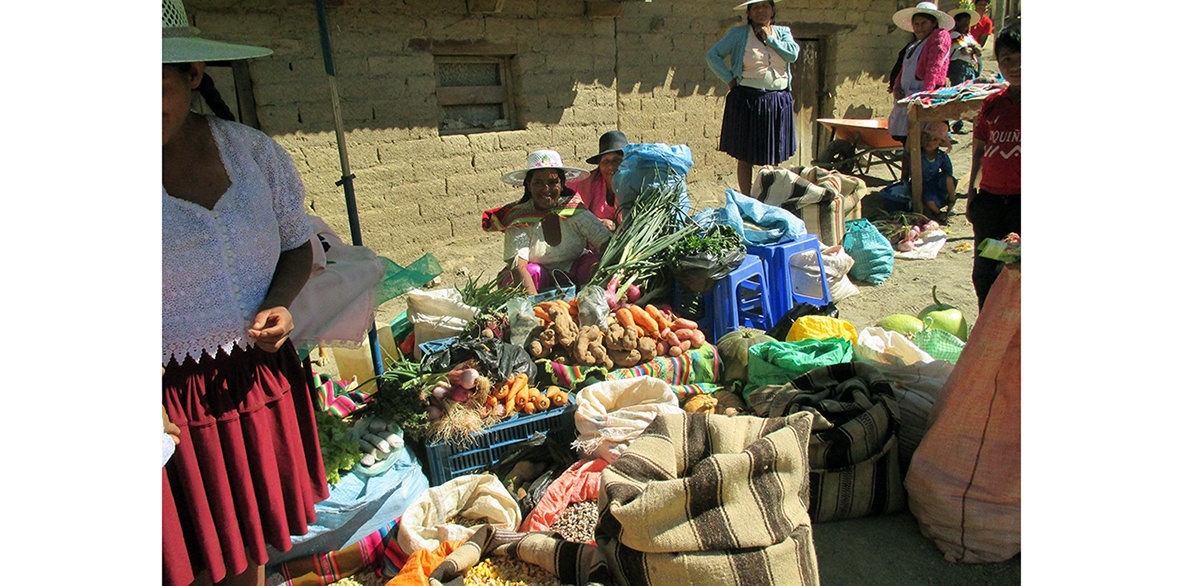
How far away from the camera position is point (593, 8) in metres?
7.50

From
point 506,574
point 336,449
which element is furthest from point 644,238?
point 506,574

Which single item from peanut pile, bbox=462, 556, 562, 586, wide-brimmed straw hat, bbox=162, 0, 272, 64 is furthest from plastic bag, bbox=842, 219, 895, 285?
wide-brimmed straw hat, bbox=162, 0, 272, 64

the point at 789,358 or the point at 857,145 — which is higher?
the point at 857,145

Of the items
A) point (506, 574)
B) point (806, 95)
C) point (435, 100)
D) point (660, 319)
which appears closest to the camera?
point (506, 574)

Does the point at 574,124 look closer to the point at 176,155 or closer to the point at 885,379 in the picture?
the point at 885,379

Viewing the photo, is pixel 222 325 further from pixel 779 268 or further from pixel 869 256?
pixel 869 256

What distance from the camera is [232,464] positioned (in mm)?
1722

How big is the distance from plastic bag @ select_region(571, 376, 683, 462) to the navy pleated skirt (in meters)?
4.00

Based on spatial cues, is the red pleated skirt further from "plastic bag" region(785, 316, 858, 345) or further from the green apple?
the green apple

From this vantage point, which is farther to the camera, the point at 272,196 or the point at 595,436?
the point at 595,436

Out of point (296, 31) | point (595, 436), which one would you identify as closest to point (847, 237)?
point (595, 436)

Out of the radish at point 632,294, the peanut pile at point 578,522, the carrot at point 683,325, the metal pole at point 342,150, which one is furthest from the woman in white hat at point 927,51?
the peanut pile at point 578,522

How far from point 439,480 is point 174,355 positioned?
5.13ft

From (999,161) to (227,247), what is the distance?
3.35 meters
